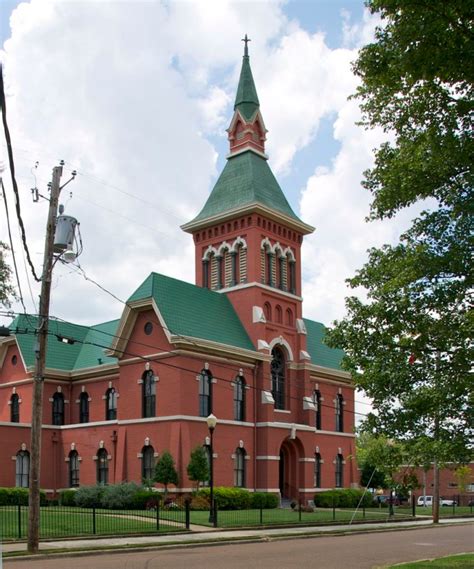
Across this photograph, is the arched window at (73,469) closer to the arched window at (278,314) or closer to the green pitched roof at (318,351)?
the arched window at (278,314)

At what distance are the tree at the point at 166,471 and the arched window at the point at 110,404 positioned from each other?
8513 mm

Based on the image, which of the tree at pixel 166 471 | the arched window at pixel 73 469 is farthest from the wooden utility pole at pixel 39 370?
the arched window at pixel 73 469

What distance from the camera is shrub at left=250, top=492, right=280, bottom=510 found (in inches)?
1542

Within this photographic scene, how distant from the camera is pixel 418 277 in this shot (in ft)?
44.7

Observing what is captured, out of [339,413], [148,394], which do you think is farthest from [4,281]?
[339,413]

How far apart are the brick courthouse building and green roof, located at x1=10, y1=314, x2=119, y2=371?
111 millimetres

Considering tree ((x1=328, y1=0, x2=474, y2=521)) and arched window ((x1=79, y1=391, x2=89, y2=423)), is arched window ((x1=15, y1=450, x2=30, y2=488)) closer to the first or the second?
arched window ((x1=79, y1=391, x2=89, y2=423))

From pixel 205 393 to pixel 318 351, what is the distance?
1314cm

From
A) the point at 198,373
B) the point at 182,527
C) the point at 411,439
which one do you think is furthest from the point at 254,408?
the point at 411,439

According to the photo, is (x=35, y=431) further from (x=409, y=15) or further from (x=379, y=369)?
(x=409, y=15)

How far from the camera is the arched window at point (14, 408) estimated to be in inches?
1883

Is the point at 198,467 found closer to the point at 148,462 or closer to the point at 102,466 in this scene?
the point at 148,462

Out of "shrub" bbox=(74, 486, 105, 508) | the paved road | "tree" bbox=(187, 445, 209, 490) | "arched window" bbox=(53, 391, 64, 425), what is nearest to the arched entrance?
"tree" bbox=(187, 445, 209, 490)

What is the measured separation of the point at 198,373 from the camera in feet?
130
